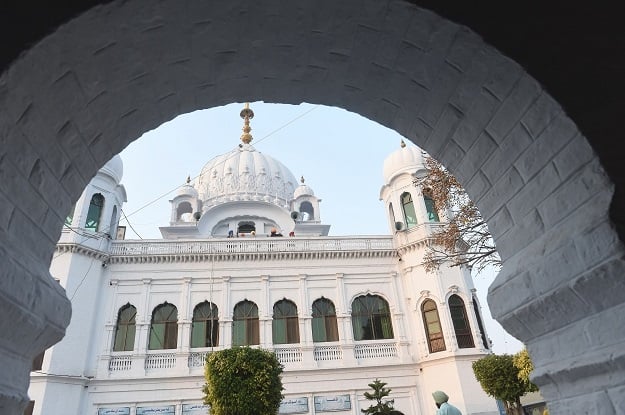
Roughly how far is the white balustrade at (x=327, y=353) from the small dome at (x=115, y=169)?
13.3 metres

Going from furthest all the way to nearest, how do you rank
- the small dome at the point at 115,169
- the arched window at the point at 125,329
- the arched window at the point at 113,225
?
the small dome at the point at 115,169 < the arched window at the point at 113,225 < the arched window at the point at 125,329

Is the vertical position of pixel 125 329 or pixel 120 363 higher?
pixel 125 329

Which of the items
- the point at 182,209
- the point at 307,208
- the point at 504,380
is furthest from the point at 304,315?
the point at 182,209

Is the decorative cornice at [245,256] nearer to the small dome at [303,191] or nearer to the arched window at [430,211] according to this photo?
the arched window at [430,211]

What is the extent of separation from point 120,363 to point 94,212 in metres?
7.30

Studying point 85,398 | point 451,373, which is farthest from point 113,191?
point 451,373

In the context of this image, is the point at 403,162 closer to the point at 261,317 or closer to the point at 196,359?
the point at 261,317

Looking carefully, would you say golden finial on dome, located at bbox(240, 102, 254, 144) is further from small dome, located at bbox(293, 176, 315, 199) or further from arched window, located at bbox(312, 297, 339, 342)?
arched window, located at bbox(312, 297, 339, 342)

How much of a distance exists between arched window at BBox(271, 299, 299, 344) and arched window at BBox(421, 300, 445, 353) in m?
6.05

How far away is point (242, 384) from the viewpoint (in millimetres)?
11969

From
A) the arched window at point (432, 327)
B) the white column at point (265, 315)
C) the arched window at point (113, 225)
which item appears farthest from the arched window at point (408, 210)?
the arched window at point (113, 225)

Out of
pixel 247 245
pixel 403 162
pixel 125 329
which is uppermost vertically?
pixel 403 162

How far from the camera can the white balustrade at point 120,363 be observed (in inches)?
722

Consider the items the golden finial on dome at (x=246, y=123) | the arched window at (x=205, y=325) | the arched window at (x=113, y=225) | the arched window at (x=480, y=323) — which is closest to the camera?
the arched window at (x=205, y=325)
